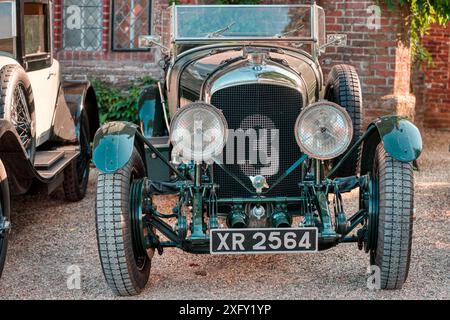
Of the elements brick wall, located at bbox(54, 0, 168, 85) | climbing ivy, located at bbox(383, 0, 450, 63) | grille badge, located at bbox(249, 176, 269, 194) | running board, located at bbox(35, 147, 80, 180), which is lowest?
running board, located at bbox(35, 147, 80, 180)

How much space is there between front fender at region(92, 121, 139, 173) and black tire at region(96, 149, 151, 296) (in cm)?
7

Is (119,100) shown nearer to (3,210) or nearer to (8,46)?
(8,46)

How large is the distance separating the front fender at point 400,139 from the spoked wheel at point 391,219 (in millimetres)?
50

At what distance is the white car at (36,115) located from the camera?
198 inches

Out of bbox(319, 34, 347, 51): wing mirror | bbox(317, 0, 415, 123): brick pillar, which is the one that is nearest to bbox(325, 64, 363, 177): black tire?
bbox(319, 34, 347, 51): wing mirror

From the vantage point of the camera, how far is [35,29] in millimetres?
6301

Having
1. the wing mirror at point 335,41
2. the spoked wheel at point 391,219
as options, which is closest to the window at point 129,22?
the wing mirror at point 335,41

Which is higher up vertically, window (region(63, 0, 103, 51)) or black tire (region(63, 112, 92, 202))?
window (region(63, 0, 103, 51))

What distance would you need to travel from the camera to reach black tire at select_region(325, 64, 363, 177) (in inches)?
225

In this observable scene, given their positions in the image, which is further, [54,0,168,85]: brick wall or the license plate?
[54,0,168,85]: brick wall

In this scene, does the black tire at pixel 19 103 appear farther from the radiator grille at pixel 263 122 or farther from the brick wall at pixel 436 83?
the brick wall at pixel 436 83

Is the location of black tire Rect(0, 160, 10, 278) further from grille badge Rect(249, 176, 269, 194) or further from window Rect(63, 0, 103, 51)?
window Rect(63, 0, 103, 51)

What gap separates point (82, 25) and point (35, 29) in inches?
126
